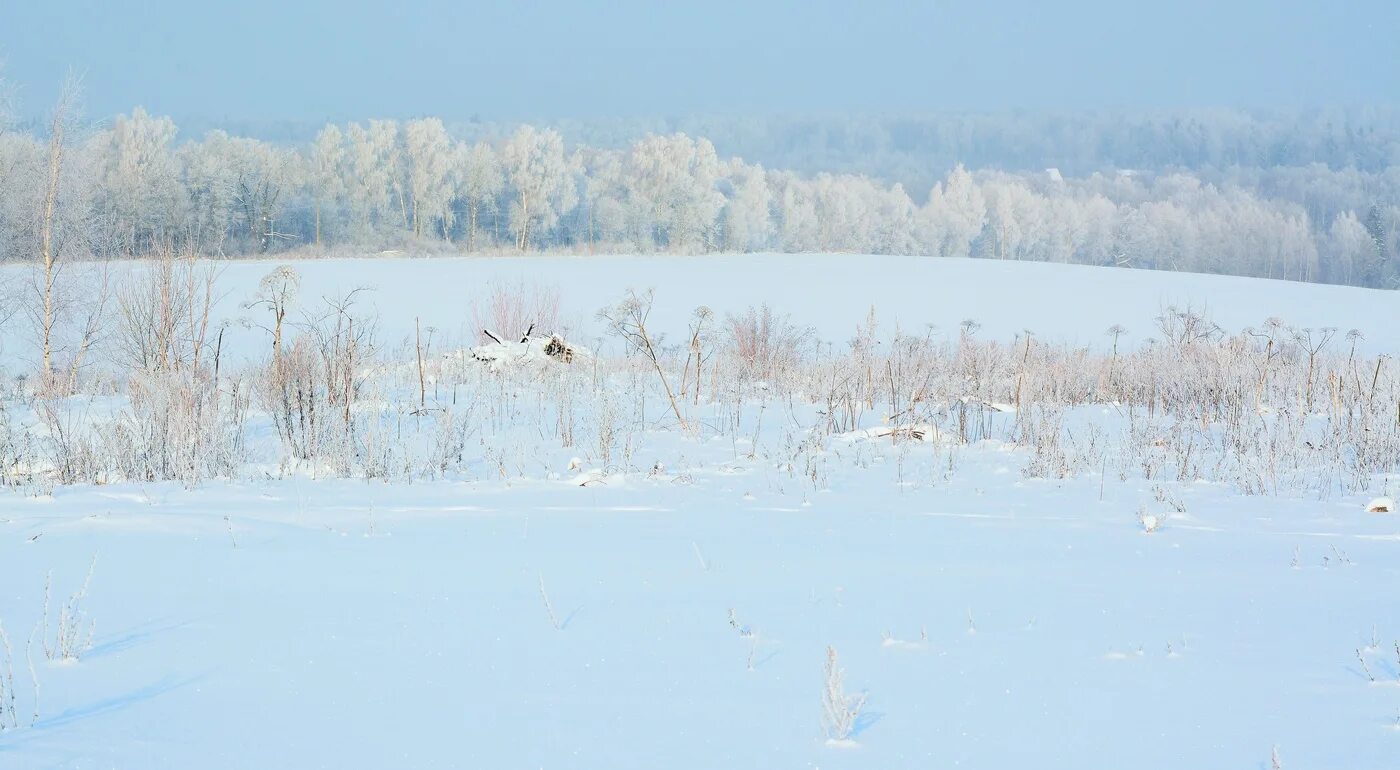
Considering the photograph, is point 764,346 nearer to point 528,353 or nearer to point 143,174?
point 528,353

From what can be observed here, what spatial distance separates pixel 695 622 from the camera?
3.42 m

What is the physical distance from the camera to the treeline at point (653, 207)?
52438mm

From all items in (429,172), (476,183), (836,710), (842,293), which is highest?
(429,172)

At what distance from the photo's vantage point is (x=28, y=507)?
531 centimetres

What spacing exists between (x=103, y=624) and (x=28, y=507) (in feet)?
8.75

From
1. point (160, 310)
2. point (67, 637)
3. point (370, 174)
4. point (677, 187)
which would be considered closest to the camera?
point (67, 637)

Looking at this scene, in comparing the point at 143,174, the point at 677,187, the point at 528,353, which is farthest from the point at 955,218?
the point at 528,353

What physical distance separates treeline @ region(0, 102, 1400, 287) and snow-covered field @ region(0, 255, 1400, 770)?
30.2 m

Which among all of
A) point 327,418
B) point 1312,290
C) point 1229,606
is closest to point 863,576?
point 1229,606

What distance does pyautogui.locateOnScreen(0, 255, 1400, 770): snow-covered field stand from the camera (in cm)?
247

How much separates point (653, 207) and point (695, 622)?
59.1 metres

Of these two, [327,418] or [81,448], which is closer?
[81,448]

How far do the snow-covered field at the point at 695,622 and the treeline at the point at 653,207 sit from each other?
30.2m

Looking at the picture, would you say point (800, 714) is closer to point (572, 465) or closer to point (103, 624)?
point (103, 624)
